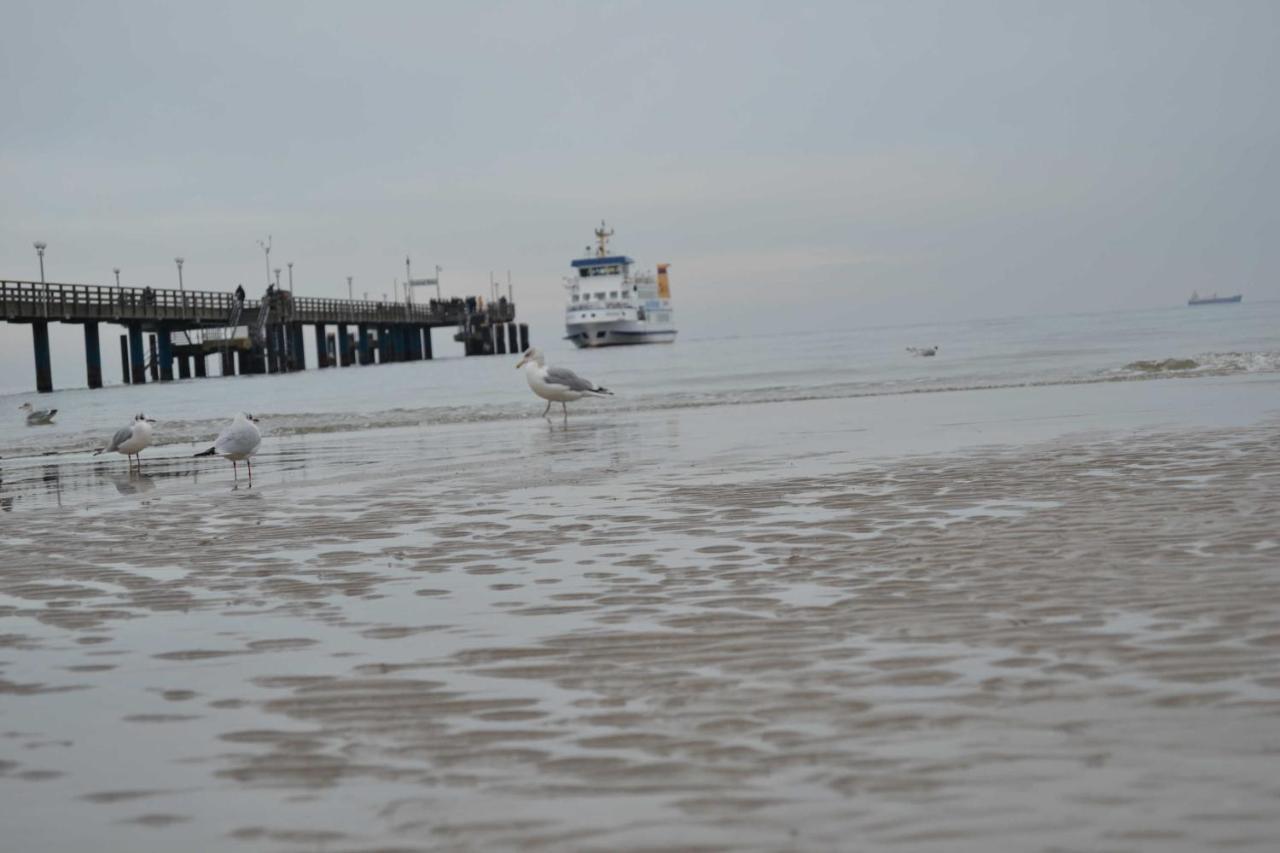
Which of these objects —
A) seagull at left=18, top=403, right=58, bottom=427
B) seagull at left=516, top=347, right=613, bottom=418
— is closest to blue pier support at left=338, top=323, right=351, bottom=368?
seagull at left=18, top=403, right=58, bottom=427

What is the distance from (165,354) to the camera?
52.2m

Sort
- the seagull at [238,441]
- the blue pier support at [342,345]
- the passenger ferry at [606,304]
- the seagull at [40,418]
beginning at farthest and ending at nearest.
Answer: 1. the passenger ferry at [606,304]
2. the blue pier support at [342,345]
3. the seagull at [40,418]
4. the seagull at [238,441]

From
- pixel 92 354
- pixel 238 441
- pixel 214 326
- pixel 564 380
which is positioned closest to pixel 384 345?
pixel 214 326

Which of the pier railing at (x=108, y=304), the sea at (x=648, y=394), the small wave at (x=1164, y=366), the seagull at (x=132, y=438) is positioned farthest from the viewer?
the pier railing at (x=108, y=304)

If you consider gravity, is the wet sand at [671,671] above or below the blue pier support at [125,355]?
below

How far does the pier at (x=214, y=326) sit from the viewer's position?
42.3m

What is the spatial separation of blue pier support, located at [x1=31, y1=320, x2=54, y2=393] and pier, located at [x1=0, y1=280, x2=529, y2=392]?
3 cm

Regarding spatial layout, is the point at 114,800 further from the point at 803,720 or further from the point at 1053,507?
the point at 1053,507

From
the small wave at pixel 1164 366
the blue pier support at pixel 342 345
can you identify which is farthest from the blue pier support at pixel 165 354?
the small wave at pixel 1164 366

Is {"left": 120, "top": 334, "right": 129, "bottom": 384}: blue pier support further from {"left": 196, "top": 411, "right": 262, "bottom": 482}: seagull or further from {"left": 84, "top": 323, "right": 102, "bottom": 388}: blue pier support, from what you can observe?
{"left": 196, "top": 411, "right": 262, "bottom": 482}: seagull

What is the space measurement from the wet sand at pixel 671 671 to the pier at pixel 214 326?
38.5 meters

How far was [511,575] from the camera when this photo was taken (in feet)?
15.1

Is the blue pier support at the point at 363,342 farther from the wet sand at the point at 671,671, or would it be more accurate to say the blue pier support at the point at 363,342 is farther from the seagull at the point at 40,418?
the wet sand at the point at 671,671

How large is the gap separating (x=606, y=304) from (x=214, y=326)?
983 inches
